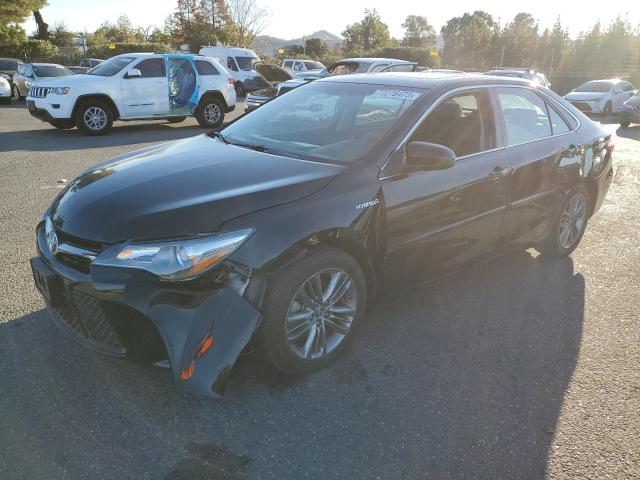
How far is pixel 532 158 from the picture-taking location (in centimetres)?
→ 400

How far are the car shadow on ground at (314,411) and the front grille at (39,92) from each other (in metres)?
9.09

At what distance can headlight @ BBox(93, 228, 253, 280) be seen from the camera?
2363 millimetres

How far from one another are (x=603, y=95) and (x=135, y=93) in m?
16.4

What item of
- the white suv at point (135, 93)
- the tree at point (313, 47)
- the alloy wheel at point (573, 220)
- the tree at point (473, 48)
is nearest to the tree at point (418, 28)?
the tree at point (313, 47)

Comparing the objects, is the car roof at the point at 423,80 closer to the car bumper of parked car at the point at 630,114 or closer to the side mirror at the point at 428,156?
the side mirror at the point at 428,156

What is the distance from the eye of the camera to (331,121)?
12.1ft

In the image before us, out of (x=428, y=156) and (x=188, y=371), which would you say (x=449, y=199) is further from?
(x=188, y=371)

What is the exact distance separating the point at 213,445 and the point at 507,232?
266 cm

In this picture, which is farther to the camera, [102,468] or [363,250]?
[363,250]

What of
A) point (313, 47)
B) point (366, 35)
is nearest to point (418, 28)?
point (366, 35)

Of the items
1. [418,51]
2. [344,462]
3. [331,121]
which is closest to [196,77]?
[331,121]

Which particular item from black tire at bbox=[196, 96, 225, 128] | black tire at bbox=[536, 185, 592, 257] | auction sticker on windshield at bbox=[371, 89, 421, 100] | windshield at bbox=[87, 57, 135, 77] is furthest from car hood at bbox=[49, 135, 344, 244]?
black tire at bbox=[196, 96, 225, 128]

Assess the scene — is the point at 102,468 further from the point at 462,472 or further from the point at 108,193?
the point at 462,472

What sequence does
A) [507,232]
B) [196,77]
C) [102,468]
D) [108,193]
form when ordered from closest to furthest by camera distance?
[102,468] → [108,193] → [507,232] → [196,77]
